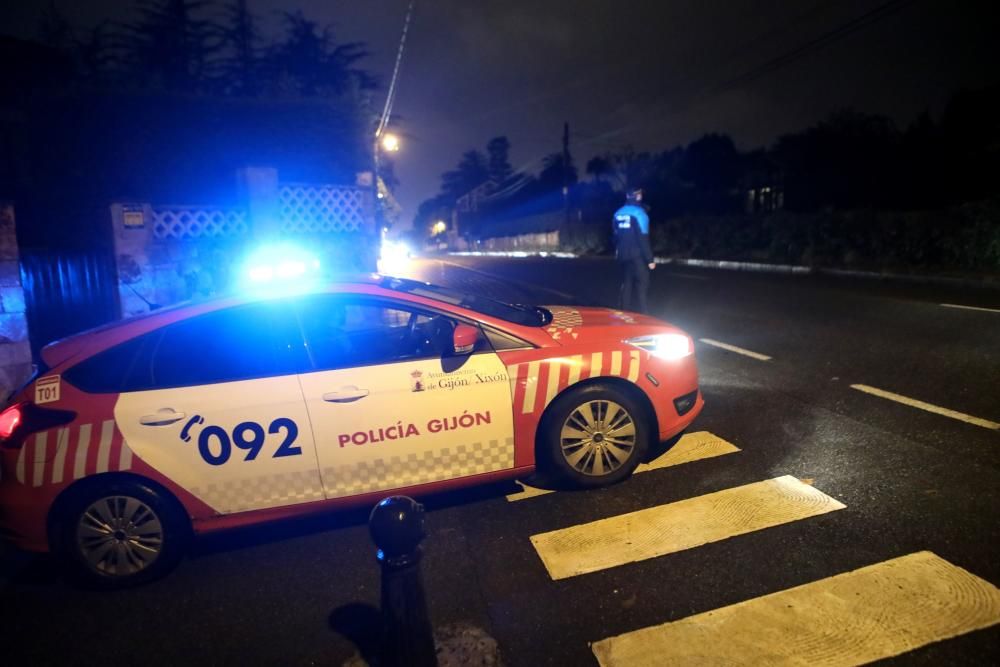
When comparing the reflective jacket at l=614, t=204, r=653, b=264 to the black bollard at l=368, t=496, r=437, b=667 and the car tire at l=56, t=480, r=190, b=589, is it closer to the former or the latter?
the car tire at l=56, t=480, r=190, b=589

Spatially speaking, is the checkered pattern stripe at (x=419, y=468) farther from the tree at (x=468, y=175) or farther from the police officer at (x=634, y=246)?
the tree at (x=468, y=175)

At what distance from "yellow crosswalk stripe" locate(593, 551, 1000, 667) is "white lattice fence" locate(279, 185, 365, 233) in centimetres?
936

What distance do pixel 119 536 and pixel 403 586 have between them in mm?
1981

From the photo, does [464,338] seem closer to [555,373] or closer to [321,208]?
[555,373]

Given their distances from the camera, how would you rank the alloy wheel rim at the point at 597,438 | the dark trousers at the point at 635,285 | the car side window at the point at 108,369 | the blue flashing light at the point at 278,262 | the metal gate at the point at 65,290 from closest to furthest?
the car side window at the point at 108,369
the alloy wheel rim at the point at 597,438
the blue flashing light at the point at 278,262
the metal gate at the point at 65,290
the dark trousers at the point at 635,285

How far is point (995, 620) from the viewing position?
7.97 ft

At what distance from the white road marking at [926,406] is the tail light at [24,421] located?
607 centimetres

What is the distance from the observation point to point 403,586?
2.13 metres

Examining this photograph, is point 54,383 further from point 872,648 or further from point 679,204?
point 679,204

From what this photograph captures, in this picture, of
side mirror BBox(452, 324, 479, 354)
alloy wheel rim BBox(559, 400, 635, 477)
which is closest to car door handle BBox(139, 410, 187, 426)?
side mirror BBox(452, 324, 479, 354)

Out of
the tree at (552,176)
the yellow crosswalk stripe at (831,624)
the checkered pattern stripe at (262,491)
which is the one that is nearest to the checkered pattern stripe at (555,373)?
the checkered pattern stripe at (262,491)

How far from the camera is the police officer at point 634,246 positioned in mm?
9039

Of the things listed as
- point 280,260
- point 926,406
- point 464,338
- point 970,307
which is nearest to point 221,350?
point 464,338

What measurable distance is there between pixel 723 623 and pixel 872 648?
21.7 inches
